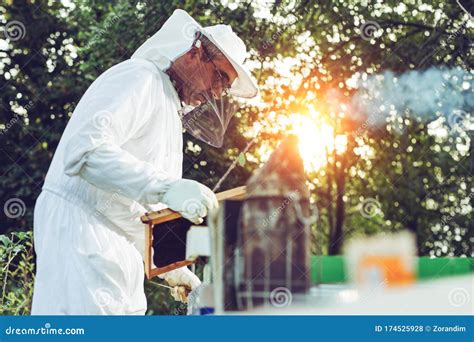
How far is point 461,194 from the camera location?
560cm

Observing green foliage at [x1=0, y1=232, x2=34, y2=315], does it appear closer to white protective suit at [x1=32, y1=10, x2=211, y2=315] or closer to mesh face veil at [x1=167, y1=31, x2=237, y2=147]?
mesh face veil at [x1=167, y1=31, x2=237, y2=147]

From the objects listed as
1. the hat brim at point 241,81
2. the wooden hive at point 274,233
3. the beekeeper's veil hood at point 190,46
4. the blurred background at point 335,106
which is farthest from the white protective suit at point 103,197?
the blurred background at point 335,106

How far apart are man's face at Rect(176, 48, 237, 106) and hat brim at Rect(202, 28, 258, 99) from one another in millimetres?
25

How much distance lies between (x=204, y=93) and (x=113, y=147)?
1.72 feet

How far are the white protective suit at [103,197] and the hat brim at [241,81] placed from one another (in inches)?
9.1

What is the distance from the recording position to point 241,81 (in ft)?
8.34

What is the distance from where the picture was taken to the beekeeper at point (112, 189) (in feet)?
6.58

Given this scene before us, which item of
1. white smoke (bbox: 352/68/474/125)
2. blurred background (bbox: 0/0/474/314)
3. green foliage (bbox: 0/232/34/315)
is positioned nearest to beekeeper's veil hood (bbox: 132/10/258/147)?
green foliage (bbox: 0/232/34/315)

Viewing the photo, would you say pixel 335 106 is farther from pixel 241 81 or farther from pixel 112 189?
pixel 112 189

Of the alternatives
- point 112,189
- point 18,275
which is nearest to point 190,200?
point 112,189

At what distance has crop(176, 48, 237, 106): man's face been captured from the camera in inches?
94.5
